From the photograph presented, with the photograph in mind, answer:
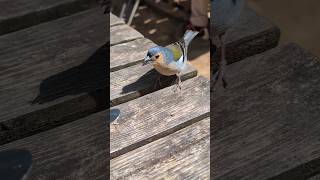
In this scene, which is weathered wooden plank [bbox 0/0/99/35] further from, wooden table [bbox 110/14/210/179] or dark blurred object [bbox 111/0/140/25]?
dark blurred object [bbox 111/0/140/25]

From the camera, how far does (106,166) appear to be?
4.88 ft

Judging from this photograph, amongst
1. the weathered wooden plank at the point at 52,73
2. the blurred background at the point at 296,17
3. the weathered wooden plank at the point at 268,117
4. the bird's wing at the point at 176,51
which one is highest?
the bird's wing at the point at 176,51

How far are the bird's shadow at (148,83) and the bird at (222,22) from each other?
0.50ft

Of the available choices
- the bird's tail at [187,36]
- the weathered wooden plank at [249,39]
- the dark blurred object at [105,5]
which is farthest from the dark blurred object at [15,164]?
the dark blurred object at [105,5]

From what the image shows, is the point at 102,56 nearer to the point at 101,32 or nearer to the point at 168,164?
the point at 101,32

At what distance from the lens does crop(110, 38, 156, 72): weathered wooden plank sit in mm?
1887

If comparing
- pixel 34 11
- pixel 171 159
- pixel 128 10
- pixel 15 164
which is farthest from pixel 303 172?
pixel 128 10

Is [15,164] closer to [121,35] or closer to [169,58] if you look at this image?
[169,58]

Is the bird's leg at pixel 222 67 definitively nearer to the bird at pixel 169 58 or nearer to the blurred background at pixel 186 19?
the bird at pixel 169 58

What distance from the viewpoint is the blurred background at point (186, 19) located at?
15.0ft

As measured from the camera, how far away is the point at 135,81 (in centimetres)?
179

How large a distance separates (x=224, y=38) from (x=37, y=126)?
0.69 meters

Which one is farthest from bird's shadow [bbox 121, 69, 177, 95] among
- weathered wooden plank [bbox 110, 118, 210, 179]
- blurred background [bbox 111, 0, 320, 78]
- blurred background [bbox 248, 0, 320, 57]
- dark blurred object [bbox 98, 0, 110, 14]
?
blurred background [bbox 248, 0, 320, 57]

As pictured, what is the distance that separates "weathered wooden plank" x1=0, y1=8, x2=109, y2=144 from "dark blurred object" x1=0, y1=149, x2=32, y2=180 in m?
0.12
